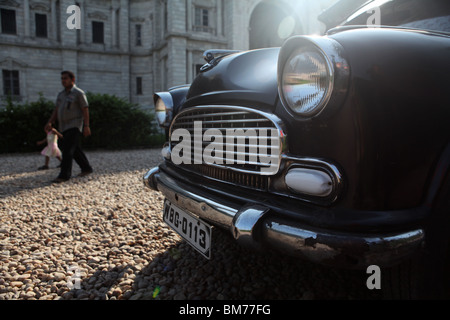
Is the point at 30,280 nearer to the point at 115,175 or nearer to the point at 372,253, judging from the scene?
the point at 372,253

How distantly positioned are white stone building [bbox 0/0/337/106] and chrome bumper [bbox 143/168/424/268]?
21.9m

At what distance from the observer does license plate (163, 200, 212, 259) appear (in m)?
1.73

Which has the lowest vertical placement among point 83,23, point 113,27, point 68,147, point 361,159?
point 68,147

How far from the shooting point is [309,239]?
1173mm

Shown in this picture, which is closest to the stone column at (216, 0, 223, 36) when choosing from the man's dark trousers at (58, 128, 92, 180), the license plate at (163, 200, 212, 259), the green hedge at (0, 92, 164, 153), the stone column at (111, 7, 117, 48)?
the stone column at (111, 7, 117, 48)

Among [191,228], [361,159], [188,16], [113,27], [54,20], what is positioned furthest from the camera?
[113,27]

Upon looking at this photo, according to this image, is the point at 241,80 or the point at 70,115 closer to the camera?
the point at 241,80

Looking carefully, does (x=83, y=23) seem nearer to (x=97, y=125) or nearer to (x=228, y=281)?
(x=97, y=125)

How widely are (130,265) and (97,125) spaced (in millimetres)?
11314

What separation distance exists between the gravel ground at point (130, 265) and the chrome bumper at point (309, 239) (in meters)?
0.65

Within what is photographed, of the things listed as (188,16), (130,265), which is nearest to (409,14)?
(130,265)

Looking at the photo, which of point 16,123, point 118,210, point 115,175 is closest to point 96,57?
point 16,123

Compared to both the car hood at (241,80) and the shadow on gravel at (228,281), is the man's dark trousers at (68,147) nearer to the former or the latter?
the shadow on gravel at (228,281)
